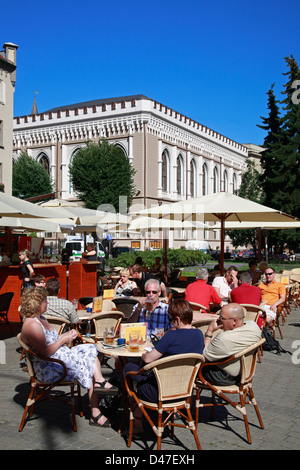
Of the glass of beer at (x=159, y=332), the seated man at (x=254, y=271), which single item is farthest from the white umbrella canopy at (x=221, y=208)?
the glass of beer at (x=159, y=332)

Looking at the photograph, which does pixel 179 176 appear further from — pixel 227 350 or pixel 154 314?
pixel 227 350

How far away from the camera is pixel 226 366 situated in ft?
15.3

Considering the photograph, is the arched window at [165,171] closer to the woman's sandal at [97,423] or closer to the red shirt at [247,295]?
the red shirt at [247,295]

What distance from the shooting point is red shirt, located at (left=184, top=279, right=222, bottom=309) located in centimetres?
789

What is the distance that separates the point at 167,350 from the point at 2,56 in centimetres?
3279

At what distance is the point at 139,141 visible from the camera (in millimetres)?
46312

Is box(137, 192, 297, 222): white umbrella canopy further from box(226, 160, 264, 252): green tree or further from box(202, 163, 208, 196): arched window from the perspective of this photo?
box(202, 163, 208, 196): arched window

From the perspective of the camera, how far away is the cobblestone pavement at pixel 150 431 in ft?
14.1

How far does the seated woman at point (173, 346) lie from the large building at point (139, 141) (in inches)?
1646

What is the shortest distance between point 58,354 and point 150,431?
46.9 inches

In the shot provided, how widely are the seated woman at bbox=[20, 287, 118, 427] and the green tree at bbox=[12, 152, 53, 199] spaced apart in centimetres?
4047

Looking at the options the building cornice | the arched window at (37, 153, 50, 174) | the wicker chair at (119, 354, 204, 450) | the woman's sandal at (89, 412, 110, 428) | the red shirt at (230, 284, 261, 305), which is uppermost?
the building cornice

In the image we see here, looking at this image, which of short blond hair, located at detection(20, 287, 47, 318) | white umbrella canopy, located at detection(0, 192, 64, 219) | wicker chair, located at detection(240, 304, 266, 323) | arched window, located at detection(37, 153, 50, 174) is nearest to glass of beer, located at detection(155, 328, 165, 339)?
short blond hair, located at detection(20, 287, 47, 318)
